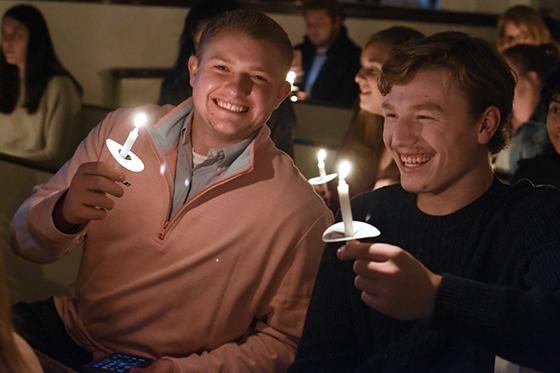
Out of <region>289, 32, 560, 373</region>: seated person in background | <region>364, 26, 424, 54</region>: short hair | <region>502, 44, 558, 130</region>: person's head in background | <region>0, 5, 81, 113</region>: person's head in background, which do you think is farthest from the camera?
<region>0, 5, 81, 113</region>: person's head in background

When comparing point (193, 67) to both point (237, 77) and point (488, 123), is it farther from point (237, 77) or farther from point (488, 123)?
point (488, 123)

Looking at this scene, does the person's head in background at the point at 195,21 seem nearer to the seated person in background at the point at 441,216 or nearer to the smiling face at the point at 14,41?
the smiling face at the point at 14,41

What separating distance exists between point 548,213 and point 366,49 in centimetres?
205

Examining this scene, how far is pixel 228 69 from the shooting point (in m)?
2.47

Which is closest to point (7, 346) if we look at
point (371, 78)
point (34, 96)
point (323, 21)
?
point (371, 78)

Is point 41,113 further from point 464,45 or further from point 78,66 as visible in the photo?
point 464,45

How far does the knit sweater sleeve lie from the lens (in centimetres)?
166

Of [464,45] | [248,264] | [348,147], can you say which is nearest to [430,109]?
[464,45]

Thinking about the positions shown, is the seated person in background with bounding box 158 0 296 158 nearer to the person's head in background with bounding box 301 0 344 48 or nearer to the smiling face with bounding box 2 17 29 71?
the smiling face with bounding box 2 17 29 71

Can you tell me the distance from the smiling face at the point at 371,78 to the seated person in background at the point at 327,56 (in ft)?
9.47

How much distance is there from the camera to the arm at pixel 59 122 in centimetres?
464

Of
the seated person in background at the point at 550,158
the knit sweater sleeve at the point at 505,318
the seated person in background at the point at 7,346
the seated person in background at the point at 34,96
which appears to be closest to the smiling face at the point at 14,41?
the seated person in background at the point at 34,96

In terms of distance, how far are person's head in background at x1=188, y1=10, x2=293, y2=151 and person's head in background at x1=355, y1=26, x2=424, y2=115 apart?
1131 millimetres

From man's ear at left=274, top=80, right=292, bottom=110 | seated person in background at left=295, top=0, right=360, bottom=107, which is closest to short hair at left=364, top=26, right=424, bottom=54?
man's ear at left=274, top=80, right=292, bottom=110
